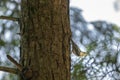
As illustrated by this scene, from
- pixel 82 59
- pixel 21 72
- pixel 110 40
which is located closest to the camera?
pixel 21 72

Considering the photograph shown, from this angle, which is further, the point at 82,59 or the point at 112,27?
the point at 112,27

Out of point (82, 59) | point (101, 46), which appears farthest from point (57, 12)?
point (101, 46)

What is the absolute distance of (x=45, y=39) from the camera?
1631mm

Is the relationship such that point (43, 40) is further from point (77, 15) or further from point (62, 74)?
point (77, 15)

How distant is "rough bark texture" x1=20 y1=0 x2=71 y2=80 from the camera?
1.59m

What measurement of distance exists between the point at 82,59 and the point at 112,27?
501 millimetres

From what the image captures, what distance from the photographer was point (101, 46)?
2773 mm

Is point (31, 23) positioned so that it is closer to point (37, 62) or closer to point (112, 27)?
point (37, 62)

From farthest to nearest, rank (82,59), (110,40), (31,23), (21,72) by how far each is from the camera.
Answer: (110,40) → (82,59) → (31,23) → (21,72)

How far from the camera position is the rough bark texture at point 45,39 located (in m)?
1.59

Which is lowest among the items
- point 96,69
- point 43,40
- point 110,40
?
point 96,69

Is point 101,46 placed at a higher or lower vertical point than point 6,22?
lower

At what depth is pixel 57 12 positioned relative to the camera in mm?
1702

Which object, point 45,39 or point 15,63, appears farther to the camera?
point 45,39
